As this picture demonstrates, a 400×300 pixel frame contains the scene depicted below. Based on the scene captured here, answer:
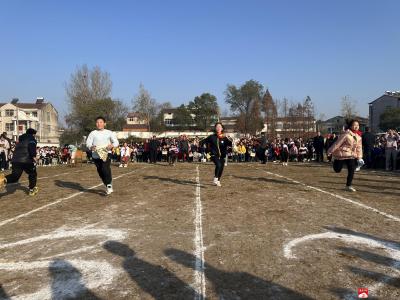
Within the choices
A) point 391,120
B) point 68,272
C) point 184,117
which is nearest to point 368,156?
point 68,272

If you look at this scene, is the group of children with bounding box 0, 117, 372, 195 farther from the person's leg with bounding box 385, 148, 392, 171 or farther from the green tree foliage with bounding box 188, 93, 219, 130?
the green tree foliage with bounding box 188, 93, 219, 130

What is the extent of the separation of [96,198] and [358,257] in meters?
6.58

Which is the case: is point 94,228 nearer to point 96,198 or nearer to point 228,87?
point 96,198

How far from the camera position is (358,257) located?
4.69 m

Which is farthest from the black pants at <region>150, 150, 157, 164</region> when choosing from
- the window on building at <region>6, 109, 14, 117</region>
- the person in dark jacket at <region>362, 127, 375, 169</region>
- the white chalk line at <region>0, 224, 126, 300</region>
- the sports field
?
the window on building at <region>6, 109, 14, 117</region>

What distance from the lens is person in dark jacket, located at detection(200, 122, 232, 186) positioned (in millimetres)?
11654

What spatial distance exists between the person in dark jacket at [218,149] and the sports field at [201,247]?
2212 mm

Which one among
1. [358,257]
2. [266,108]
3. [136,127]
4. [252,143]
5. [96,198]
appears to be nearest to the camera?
[358,257]

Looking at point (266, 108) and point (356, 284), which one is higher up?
point (266, 108)

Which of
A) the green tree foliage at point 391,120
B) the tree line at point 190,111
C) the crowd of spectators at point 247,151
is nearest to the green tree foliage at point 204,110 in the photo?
the tree line at point 190,111

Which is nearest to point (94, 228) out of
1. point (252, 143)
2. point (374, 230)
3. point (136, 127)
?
point (374, 230)

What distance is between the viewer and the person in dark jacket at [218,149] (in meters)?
11.7

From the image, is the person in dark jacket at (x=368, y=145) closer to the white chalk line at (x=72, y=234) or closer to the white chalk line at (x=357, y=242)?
the white chalk line at (x=357, y=242)

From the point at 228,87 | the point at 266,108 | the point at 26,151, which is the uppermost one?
the point at 228,87
